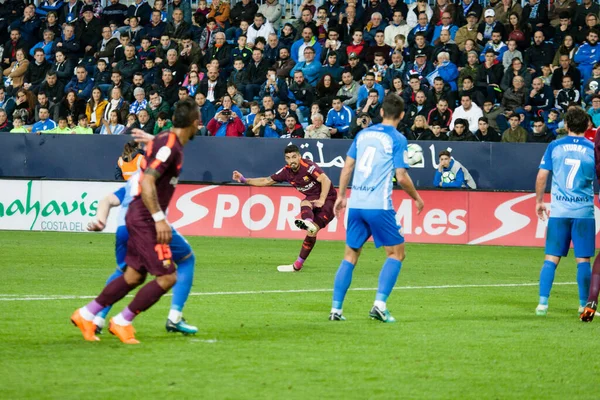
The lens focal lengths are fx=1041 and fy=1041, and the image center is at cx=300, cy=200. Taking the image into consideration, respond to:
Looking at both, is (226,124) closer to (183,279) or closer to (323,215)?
(323,215)

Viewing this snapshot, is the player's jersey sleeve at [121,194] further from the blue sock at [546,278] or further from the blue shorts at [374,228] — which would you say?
the blue sock at [546,278]


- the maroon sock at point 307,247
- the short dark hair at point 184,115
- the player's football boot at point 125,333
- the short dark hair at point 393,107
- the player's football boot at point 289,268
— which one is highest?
the short dark hair at point 393,107

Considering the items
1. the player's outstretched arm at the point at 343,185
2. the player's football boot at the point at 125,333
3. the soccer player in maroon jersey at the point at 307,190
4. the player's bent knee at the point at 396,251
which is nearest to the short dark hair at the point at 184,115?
the player's football boot at the point at 125,333

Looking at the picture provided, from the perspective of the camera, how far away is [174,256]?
8523 mm

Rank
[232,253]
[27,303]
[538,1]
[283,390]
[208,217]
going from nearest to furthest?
1. [283,390]
2. [27,303]
3. [232,253]
4. [208,217]
5. [538,1]

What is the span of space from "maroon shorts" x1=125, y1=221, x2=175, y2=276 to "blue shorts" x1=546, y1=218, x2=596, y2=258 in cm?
454

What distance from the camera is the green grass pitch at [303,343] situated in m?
6.75

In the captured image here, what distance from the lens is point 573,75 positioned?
23.3m

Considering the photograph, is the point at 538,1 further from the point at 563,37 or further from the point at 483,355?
the point at 483,355

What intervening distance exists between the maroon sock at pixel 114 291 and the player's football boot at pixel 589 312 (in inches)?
185

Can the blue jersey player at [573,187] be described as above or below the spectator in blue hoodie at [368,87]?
below

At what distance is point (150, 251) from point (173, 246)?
0.48 metres

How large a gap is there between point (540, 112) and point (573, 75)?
3.63ft

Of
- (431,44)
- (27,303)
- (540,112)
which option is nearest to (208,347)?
(27,303)
